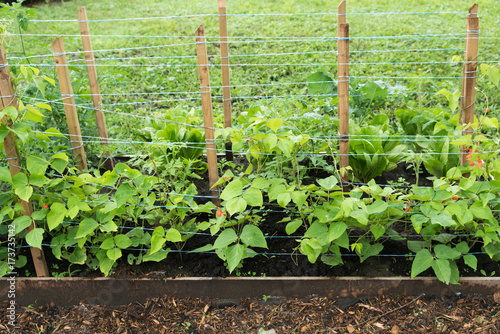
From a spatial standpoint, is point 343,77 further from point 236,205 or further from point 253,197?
point 236,205

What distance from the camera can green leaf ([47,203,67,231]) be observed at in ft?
8.78

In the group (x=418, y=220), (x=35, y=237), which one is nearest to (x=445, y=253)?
(x=418, y=220)

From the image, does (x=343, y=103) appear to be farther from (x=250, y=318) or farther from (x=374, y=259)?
(x=250, y=318)

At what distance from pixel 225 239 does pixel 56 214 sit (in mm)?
1050

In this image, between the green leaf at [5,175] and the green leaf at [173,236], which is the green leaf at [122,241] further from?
the green leaf at [5,175]

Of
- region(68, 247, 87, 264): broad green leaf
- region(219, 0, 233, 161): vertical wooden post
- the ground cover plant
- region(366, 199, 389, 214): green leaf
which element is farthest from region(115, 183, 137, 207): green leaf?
region(366, 199, 389, 214): green leaf

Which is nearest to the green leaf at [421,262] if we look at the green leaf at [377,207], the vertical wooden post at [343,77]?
the green leaf at [377,207]

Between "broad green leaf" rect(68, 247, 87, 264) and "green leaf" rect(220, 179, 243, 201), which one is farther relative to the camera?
"broad green leaf" rect(68, 247, 87, 264)

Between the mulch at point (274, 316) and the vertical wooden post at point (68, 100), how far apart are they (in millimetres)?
1081

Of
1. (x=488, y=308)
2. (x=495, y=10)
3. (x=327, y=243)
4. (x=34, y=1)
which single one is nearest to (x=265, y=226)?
(x=327, y=243)

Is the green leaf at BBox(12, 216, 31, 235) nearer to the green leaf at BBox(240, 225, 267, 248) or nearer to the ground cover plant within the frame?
the ground cover plant

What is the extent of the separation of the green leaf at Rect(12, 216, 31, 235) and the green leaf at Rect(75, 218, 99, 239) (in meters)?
0.34

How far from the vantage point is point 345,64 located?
8.98 ft

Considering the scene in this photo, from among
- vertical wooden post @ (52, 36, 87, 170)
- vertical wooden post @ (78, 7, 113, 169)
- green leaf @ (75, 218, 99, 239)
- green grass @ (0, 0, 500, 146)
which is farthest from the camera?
green grass @ (0, 0, 500, 146)
